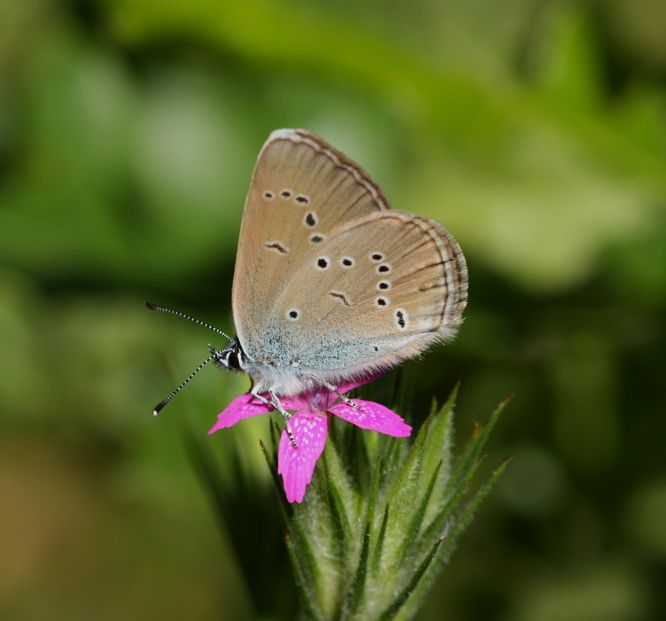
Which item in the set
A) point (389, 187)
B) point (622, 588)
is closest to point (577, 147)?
point (389, 187)

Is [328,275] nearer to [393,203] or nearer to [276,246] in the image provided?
[276,246]

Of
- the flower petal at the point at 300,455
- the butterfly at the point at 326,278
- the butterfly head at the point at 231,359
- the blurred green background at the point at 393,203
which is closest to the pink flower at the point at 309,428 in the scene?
the flower petal at the point at 300,455

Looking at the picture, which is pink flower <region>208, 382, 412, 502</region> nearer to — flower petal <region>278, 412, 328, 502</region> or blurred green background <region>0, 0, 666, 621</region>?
flower petal <region>278, 412, 328, 502</region>

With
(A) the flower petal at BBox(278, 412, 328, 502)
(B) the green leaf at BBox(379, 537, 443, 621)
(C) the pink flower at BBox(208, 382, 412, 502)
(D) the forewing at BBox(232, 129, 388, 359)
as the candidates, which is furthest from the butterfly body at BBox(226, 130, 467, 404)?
(B) the green leaf at BBox(379, 537, 443, 621)

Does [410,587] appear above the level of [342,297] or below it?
below

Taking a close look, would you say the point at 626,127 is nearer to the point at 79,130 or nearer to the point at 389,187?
the point at 389,187

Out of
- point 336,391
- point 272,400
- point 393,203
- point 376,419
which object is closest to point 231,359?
point 272,400

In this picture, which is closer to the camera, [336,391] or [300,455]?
[300,455]

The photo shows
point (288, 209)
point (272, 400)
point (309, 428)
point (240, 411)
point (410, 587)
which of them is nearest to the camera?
point (410, 587)
